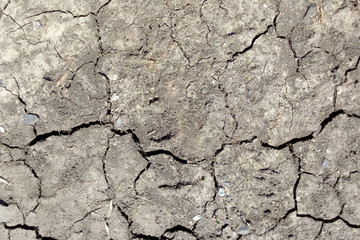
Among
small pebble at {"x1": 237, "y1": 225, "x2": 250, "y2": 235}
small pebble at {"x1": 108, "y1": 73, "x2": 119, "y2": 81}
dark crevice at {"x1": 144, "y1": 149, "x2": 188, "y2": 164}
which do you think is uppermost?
small pebble at {"x1": 108, "y1": 73, "x2": 119, "y2": 81}

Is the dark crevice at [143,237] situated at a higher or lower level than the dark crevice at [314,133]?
lower

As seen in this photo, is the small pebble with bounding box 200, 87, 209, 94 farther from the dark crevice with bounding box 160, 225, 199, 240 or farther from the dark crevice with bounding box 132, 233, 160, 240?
the dark crevice with bounding box 132, 233, 160, 240

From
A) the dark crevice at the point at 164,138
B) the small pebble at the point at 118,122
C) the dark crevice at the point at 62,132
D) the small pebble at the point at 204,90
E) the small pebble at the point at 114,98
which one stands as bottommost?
the dark crevice at the point at 164,138

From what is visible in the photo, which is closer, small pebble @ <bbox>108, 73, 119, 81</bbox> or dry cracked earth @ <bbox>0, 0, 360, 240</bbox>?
dry cracked earth @ <bbox>0, 0, 360, 240</bbox>

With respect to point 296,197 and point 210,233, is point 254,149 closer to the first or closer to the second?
point 296,197

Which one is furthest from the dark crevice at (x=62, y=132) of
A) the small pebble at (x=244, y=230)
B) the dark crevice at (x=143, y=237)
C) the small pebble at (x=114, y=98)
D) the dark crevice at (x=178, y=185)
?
the small pebble at (x=244, y=230)

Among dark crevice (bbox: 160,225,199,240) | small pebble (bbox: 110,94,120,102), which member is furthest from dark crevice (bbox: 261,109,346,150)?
small pebble (bbox: 110,94,120,102)

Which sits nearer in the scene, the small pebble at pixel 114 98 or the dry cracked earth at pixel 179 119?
the dry cracked earth at pixel 179 119

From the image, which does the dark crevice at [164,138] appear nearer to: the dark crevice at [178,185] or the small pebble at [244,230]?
the dark crevice at [178,185]

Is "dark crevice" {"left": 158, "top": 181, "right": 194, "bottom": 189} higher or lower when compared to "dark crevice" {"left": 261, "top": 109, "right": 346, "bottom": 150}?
lower
